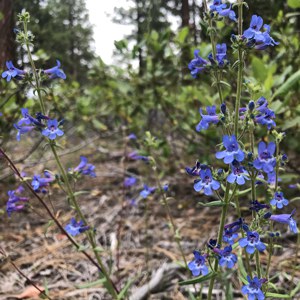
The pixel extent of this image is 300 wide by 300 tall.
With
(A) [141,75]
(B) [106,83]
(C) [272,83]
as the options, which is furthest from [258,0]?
(B) [106,83]

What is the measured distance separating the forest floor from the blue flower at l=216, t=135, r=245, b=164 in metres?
1.05

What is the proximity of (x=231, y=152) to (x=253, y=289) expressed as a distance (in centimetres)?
62

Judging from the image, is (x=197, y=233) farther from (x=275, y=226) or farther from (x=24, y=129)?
(x=24, y=129)

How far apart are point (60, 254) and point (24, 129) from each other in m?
1.80

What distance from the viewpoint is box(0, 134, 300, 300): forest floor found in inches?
115

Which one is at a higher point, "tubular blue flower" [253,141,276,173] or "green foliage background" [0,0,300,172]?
"green foliage background" [0,0,300,172]

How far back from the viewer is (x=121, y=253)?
3.66m

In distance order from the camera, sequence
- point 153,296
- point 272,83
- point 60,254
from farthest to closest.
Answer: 1. point 60,254
2. point 272,83
3. point 153,296

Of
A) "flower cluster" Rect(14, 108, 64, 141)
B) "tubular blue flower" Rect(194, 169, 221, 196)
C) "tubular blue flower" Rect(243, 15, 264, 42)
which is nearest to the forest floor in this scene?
"flower cluster" Rect(14, 108, 64, 141)

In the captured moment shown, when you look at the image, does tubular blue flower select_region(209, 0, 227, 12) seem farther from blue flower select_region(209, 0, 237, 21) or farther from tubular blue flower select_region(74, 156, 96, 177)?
tubular blue flower select_region(74, 156, 96, 177)

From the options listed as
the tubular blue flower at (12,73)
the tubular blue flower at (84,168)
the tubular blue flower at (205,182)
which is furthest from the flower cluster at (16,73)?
the tubular blue flower at (205,182)

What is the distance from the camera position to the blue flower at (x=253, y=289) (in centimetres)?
162

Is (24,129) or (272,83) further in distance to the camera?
(272,83)

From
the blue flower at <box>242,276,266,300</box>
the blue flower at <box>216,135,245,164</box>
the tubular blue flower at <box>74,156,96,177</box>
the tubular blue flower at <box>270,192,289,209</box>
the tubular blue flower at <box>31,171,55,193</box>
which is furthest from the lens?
the tubular blue flower at <box>74,156,96,177</box>
